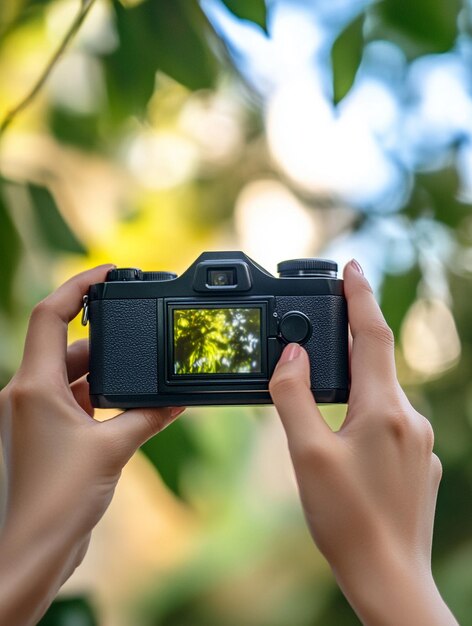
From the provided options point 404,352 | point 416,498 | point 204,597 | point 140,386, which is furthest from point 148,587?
point 416,498

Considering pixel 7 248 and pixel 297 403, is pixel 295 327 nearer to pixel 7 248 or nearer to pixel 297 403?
pixel 297 403

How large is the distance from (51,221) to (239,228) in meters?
0.43

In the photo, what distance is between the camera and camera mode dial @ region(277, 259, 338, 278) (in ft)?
2.15

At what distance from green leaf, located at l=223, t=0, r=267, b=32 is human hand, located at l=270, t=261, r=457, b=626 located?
0.34 metres

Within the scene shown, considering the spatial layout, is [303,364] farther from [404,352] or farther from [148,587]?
[148,587]

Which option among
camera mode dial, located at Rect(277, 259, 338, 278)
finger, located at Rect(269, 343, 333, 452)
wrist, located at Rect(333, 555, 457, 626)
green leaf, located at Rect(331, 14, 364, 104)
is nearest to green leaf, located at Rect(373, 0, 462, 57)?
green leaf, located at Rect(331, 14, 364, 104)

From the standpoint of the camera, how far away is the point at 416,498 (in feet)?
1.72

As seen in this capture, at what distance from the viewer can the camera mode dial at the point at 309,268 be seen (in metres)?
0.65

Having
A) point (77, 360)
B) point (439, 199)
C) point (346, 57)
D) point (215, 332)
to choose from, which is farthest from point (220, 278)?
point (439, 199)

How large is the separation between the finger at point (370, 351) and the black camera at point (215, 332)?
5 centimetres

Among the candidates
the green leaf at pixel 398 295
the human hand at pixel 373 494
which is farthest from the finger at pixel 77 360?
the green leaf at pixel 398 295

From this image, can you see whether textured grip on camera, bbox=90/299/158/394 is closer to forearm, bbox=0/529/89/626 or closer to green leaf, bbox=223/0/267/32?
forearm, bbox=0/529/89/626

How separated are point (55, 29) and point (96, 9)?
85mm

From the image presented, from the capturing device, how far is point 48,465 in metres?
0.57
